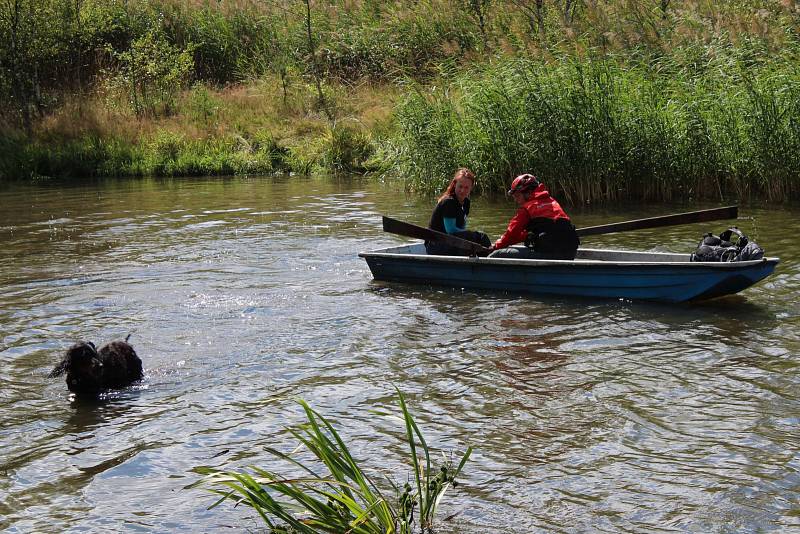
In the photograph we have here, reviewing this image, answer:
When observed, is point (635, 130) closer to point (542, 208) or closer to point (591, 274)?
point (542, 208)

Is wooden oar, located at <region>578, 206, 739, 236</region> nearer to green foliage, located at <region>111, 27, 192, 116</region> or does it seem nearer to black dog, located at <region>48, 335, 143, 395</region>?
black dog, located at <region>48, 335, 143, 395</region>

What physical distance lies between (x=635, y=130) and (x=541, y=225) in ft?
17.3

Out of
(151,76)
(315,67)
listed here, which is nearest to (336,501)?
(151,76)

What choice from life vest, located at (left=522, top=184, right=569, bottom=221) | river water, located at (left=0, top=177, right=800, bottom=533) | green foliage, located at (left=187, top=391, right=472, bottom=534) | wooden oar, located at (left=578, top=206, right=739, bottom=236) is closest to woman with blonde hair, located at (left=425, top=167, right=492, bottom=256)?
river water, located at (left=0, top=177, right=800, bottom=533)

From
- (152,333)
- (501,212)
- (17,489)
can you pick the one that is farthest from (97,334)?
(501,212)

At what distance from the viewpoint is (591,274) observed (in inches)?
369

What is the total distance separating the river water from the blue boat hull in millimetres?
186

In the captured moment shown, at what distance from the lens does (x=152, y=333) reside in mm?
8773

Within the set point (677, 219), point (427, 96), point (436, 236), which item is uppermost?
point (427, 96)

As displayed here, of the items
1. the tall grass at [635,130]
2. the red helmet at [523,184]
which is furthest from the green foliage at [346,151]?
the red helmet at [523,184]

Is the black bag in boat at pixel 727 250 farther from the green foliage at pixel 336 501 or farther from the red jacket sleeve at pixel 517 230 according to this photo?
the green foliage at pixel 336 501

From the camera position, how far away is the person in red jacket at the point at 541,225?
9.87 meters

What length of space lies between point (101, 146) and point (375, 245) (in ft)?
44.9

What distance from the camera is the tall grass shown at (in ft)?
46.1
